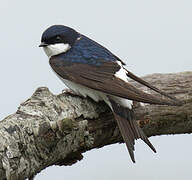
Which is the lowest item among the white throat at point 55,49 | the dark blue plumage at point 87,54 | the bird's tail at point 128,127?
the bird's tail at point 128,127

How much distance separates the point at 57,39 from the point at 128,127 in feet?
2.25

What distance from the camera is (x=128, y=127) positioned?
273 centimetres

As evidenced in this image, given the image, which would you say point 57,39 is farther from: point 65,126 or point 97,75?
point 65,126

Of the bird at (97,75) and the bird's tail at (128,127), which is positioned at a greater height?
the bird at (97,75)

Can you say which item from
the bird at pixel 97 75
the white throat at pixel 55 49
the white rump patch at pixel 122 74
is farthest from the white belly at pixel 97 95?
the white throat at pixel 55 49

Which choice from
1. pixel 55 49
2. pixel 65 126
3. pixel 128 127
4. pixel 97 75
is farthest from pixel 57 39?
pixel 65 126

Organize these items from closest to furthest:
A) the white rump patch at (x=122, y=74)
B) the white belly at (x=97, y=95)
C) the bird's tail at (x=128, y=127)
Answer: the bird's tail at (x=128, y=127) → the white belly at (x=97, y=95) → the white rump patch at (x=122, y=74)

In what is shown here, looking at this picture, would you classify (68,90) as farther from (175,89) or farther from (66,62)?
(175,89)

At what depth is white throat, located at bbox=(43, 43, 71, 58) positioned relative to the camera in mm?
3141

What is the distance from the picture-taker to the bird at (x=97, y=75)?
8.91 feet

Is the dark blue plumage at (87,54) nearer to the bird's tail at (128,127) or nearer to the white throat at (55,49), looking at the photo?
the white throat at (55,49)

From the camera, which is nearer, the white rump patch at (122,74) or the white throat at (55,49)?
the white rump patch at (122,74)

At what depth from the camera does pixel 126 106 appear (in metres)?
2.81

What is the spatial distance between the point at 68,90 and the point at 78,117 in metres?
0.28
